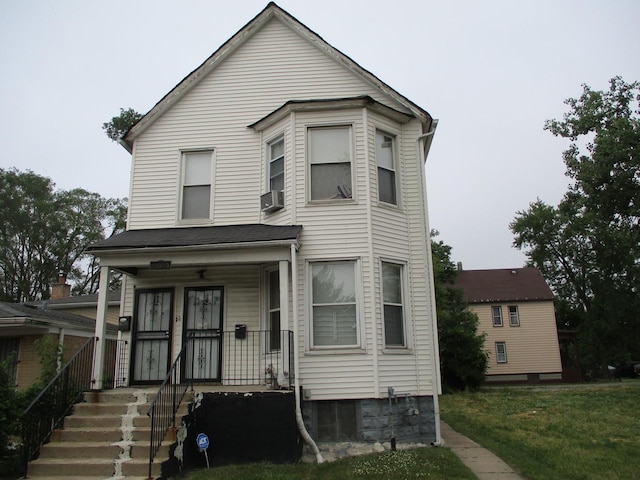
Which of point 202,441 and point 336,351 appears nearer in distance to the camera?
point 202,441

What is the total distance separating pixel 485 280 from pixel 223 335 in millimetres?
32110

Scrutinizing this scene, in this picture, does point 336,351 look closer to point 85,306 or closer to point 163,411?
point 163,411

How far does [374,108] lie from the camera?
10.6 m

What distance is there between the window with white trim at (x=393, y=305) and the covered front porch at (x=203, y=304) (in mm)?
1770

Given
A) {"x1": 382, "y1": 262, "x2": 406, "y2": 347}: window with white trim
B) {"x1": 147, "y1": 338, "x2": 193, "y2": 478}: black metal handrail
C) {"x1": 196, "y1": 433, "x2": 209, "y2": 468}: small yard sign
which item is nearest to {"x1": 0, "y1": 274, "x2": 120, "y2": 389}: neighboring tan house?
{"x1": 147, "y1": 338, "x2": 193, "y2": 478}: black metal handrail

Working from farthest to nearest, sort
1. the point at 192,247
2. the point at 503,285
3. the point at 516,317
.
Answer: the point at 503,285 < the point at 516,317 < the point at 192,247

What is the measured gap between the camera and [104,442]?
7816mm

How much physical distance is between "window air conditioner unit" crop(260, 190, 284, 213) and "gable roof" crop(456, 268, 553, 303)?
92.4ft

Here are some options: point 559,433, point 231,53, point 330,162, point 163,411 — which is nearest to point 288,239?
point 330,162

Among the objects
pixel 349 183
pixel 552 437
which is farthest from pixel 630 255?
pixel 349 183

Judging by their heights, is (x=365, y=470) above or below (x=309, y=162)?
below

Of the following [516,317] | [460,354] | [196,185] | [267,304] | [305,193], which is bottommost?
[460,354]

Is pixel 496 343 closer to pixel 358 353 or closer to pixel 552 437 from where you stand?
pixel 552 437

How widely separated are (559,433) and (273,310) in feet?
21.0
